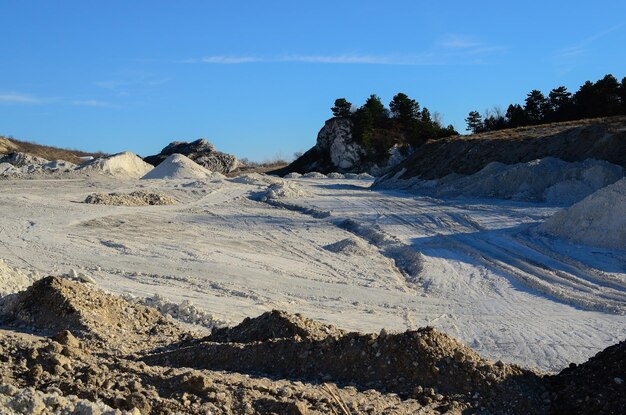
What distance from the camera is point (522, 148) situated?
34750 millimetres

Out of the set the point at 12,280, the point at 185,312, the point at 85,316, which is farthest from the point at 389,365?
the point at 12,280

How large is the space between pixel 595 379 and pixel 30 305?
7.29 m

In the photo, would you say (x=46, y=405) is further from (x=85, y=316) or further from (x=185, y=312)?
(x=185, y=312)

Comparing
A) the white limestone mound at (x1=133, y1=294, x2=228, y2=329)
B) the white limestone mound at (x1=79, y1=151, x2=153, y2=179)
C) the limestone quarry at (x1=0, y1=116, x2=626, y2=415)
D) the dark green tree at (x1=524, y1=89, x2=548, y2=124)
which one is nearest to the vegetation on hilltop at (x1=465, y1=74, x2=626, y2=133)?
the dark green tree at (x1=524, y1=89, x2=548, y2=124)

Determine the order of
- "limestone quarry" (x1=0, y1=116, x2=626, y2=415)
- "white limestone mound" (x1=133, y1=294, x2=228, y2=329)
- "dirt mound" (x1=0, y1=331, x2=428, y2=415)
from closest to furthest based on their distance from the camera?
"dirt mound" (x1=0, y1=331, x2=428, y2=415), "limestone quarry" (x1=0, y1=116, x2=626, y2=415), "white limestone mound" (x1=133, y1=294, x2=228, y2=329)

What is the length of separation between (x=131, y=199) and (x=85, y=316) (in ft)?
58.2

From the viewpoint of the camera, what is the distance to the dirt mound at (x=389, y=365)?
23.3ft

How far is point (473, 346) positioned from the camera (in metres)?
11.3

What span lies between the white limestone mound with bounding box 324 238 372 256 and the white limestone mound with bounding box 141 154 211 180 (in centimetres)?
2105

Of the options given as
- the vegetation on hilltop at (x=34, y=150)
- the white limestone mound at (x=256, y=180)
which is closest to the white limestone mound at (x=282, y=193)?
the white limestone mound at (x=256, y=180)

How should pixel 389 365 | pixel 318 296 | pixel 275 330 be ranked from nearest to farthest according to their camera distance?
pixel 389 365
pixel 275 330
pixel 318 296

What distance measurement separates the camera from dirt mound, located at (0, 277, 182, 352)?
971cm

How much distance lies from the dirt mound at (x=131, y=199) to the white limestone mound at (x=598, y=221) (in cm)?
1397

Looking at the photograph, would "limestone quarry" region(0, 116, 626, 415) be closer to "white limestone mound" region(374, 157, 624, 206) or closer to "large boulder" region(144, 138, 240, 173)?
"white limestone mound" region(374, 157, 624, 206)
